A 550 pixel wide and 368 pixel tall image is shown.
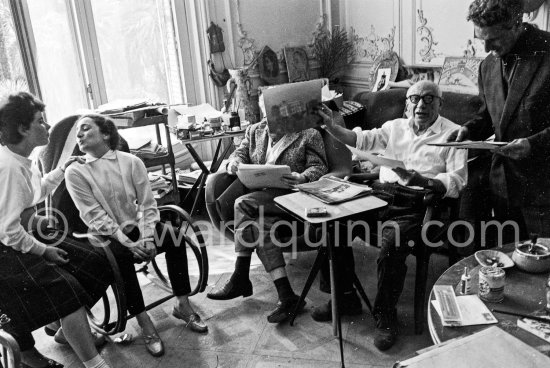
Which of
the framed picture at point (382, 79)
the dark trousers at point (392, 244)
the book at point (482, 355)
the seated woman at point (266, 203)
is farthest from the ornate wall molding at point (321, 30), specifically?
the book at point (482, 355)

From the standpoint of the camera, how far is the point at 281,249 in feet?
9.36

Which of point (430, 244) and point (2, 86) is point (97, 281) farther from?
point (2, 86)

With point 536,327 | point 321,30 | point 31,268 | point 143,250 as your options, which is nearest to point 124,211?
point 143,250

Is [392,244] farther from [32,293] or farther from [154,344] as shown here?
[32,293]

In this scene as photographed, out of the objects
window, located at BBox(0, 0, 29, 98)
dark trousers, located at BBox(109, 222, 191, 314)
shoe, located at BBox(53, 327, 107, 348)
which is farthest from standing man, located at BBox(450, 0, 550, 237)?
window, located at BBox(0, 0, 29, 98)

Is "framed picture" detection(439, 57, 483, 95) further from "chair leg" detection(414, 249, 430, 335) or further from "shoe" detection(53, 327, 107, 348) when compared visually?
"shoe" detection(53, 327, 107, 348)

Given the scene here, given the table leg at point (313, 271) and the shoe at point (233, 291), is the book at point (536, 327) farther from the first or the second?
the shoe at point (233, 291)

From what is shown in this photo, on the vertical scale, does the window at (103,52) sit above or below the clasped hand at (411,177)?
above

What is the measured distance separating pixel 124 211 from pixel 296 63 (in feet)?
9.68

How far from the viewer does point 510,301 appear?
1680 mm

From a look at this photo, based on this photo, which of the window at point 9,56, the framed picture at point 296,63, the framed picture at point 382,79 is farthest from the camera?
the framed picture at point 296,63

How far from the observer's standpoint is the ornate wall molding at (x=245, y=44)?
4875 millimetres

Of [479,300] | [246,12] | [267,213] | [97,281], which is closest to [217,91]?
[246,12]

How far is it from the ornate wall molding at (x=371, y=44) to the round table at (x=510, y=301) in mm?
3032
